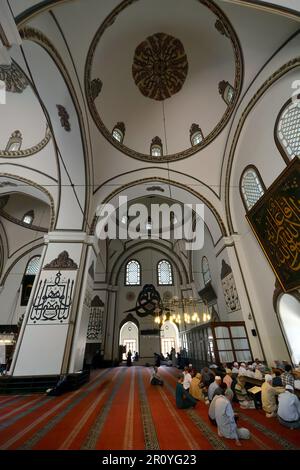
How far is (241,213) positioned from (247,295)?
2431mm

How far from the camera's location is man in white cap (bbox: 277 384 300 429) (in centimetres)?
262

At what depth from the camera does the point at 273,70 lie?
5.04 metres

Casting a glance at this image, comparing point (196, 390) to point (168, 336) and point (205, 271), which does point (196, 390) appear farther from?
point (168, 336)

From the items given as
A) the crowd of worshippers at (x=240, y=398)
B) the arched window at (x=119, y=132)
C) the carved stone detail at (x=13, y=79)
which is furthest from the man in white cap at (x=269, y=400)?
the carved stone detail at (x=13, y=79)

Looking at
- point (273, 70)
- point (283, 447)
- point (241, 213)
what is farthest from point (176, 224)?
point (283, 447)

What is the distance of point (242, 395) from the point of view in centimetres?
387

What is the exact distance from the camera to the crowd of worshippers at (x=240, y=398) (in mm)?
2346

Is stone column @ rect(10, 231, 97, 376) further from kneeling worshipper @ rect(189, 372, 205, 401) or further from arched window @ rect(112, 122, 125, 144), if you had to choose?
arched window @ rect(112, 122, 125, 144)

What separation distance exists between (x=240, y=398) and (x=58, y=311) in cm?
440

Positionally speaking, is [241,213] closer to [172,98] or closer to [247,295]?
[247,295]

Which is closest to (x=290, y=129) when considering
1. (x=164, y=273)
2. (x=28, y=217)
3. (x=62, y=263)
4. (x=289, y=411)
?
(x=289, y=411)

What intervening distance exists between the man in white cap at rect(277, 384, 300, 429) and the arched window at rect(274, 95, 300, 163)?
4434mm

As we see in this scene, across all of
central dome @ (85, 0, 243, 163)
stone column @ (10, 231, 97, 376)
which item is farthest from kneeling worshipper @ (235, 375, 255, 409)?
central dome @ (85, 0, 243, 163)

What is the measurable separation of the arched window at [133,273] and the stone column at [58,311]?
6.87m
